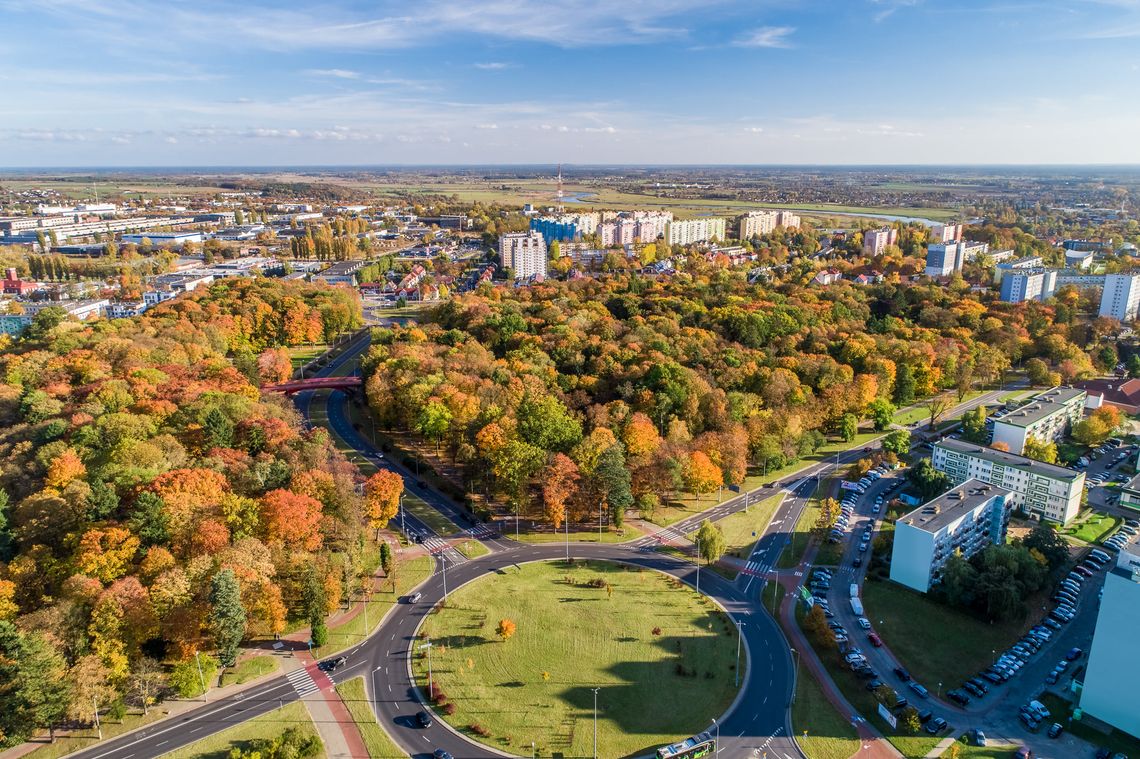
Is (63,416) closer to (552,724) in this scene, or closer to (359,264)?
(552,724)

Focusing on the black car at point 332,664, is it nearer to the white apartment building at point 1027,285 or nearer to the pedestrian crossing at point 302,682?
the pedestrian crossing at point 302,682

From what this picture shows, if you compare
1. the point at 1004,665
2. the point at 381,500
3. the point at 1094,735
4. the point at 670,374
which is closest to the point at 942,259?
the point at 670,374

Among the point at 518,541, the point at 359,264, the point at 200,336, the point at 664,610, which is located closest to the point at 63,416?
the point at 200,336

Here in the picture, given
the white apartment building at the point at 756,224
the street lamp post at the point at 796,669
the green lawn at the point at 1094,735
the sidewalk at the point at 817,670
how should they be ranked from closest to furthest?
the sidewalk at the point at 817,670
the green lawn at the point at 1094,735
the street lamp post at the point at 796,669
the white apartment building at the point at 756,224

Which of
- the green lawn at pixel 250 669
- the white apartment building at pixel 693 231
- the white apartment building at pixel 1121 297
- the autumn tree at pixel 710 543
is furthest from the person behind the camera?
the white apartment building at pixel 693 231

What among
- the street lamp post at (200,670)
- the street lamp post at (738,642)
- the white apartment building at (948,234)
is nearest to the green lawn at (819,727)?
the street lamp post at (738,642)

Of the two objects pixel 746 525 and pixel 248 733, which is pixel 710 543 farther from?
pixel 248 733
